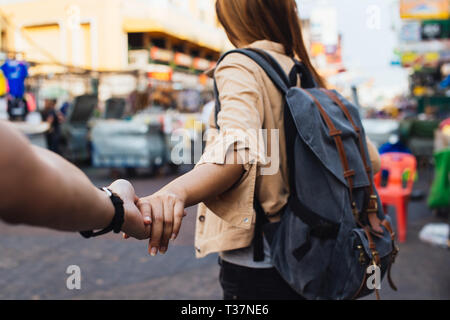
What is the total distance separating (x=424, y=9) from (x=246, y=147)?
13.0 m

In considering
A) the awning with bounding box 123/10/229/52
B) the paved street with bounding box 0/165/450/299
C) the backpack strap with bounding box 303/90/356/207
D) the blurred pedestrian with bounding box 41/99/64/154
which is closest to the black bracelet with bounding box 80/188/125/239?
the backpack strap with bounding box 303/90/356/207

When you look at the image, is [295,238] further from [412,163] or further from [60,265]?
[412,163]

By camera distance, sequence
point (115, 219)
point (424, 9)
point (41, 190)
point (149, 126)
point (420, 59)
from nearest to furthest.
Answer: point (41, 190) → point (115, 219) → point (149, 126) → point (424, 9) → point (420, 59)

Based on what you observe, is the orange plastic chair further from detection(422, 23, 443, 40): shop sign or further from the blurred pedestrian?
detection(422, 23, 443, 40): shop sign

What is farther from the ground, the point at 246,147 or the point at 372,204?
the point at 246,147

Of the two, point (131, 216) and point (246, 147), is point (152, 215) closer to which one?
point (131, 216)

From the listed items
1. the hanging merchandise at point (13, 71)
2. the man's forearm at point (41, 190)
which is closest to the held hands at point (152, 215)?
the man's forearm at point (41, 190)

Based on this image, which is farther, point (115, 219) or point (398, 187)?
point (398, 187)

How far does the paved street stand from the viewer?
3889 millimetres

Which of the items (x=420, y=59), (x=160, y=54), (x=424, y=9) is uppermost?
(x=424, y=9)

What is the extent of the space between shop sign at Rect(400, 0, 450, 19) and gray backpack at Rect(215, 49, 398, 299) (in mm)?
12355

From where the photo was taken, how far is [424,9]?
12.4 meters

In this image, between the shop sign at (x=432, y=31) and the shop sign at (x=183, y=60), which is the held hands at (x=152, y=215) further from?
the shop sign at (x=183, y=60)

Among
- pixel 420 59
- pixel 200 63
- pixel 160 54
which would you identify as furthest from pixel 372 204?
pixel 200 63
